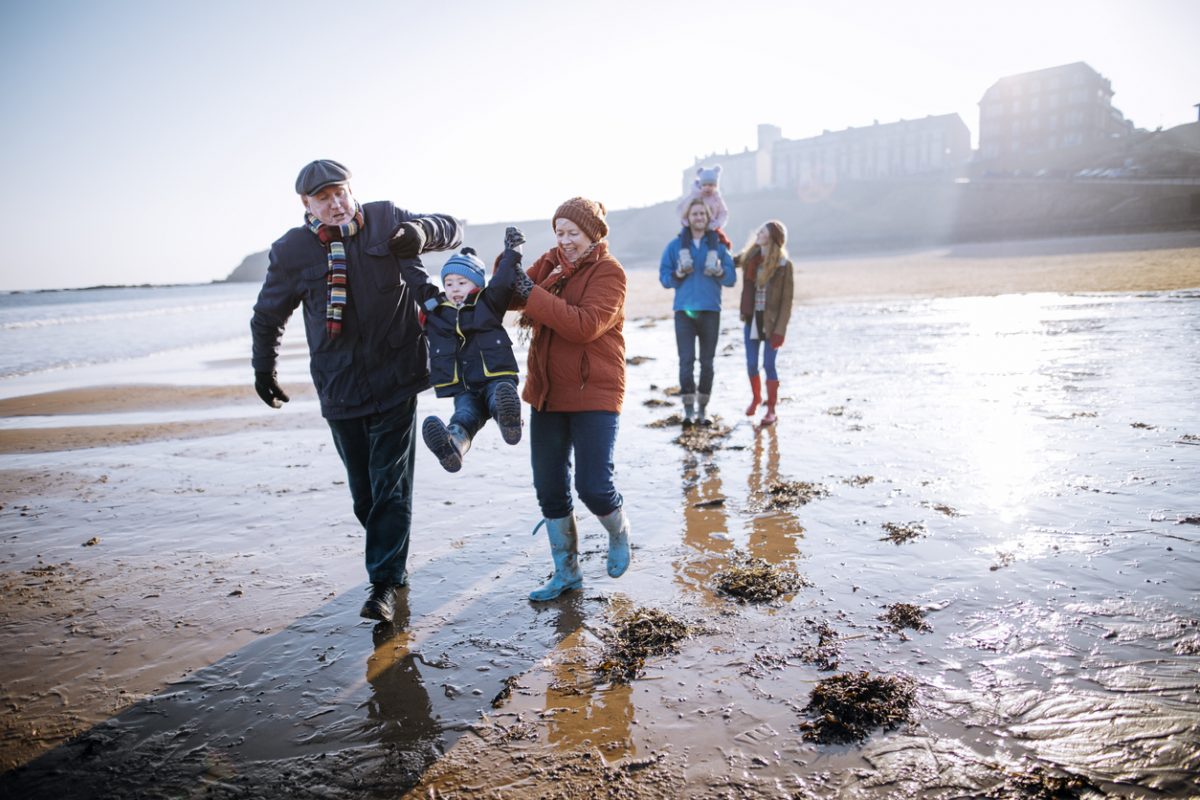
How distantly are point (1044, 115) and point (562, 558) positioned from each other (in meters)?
92.1

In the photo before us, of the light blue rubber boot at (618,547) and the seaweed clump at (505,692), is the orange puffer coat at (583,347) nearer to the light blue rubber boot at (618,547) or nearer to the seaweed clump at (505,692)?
the light blue rubber boot at (618,547)

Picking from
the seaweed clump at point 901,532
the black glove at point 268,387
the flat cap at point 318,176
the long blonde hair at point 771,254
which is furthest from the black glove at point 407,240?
the long blonde hair at point 771,254

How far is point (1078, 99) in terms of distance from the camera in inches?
2837

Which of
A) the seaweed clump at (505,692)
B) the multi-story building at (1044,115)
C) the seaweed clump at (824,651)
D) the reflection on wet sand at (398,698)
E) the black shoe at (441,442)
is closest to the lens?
the reflection on wet sand at (398,698)

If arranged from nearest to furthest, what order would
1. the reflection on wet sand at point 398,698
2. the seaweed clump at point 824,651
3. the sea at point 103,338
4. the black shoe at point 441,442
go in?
the reflection on wet sand at point 398,698 → the seaweed clump at point 824,651 → the black shoe at point 441,442 → the sea at point 103,338

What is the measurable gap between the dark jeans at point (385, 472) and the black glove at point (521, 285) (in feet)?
3.03

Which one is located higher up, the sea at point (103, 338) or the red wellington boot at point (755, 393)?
the sea at point (103, 338)

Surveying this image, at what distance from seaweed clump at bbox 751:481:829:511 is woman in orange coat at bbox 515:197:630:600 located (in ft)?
5.92

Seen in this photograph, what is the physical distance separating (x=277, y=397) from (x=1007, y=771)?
12.8 feet

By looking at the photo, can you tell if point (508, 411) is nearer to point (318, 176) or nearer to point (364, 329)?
point (364, 329)

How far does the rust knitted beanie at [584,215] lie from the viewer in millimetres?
3506

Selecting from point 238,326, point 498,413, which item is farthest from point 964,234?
point 498,413

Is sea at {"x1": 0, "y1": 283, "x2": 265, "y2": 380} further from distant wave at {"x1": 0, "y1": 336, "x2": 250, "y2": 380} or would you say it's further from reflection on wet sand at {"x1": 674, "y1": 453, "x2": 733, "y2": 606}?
reflection on wet sand at {"x1": 674, "y1": 453, "x2": 733, "y2": 606}

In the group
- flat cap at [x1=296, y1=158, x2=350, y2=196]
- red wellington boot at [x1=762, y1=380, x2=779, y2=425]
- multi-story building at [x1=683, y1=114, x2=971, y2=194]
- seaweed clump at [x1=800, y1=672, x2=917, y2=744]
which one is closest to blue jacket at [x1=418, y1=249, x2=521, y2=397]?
flat cap at [x1=296, y1=158, x2=350, y2=196]
